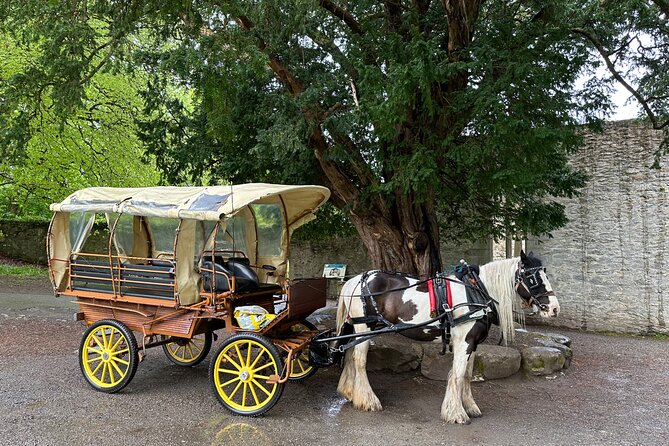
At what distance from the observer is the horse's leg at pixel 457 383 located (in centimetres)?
486

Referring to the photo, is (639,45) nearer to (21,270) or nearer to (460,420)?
(460,420)

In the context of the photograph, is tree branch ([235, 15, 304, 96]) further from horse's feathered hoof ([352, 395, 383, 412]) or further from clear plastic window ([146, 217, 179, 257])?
horse's feathered hoof ([352, 395, 383, 412])

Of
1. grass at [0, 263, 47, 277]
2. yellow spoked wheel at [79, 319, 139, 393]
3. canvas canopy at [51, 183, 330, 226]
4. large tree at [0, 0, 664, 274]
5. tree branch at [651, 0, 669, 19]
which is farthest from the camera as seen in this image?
grass at [0, 263, 47, 277]

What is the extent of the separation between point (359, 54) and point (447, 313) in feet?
12.0

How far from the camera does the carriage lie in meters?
5.03

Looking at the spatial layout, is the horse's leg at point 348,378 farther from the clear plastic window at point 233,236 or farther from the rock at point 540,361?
the rock at point 540,361

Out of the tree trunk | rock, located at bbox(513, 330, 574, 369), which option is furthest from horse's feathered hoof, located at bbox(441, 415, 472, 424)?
the tree trunk

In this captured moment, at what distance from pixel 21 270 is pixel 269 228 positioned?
45.1 ft

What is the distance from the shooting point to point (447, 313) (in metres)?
4.90

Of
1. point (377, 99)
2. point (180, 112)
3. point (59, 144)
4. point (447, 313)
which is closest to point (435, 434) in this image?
point (447, 313)

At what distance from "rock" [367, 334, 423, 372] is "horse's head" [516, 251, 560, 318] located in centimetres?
213

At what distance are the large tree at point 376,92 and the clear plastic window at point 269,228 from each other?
0.77m

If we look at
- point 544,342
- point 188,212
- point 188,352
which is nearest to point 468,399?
point 544,342

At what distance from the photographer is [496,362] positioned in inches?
255
